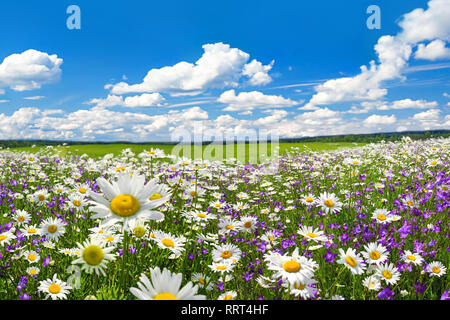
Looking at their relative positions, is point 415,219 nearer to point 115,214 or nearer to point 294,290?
point 294,290

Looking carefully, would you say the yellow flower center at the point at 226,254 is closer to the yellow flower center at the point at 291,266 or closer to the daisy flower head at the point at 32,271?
the yellow flower center at the point at 291,266

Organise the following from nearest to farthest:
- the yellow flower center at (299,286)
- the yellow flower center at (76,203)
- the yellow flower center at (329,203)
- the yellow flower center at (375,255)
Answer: the yellow flower center at (299,286)
the yellow flower center at (375,255)
the yellow flower center at (329,203)
the yellow flower center at (76,203)

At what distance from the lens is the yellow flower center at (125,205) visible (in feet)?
5.17

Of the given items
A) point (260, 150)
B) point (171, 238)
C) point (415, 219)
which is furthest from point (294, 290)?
point (260, 150)

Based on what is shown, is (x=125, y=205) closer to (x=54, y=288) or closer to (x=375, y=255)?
(x=54, y=288)

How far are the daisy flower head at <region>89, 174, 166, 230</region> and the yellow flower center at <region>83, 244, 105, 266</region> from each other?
1.12 ft

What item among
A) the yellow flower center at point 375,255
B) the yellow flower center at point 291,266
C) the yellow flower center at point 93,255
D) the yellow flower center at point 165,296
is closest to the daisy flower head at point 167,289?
the yellow flower center at point 165,296

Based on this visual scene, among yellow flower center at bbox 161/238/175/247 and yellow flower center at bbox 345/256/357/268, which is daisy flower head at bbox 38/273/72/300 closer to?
yellow flower center at bbox 161/238/175/247

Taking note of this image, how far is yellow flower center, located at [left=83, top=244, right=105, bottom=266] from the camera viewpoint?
71.1 inches

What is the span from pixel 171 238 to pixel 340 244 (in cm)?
237

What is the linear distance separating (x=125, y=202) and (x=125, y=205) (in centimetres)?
2

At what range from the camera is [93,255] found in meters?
1.81

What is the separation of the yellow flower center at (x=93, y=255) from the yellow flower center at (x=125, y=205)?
417 millimetres

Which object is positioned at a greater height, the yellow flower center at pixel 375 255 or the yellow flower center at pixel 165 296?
the yellow flower center at pixel 165 296
